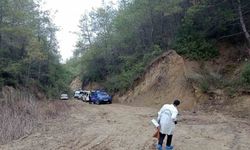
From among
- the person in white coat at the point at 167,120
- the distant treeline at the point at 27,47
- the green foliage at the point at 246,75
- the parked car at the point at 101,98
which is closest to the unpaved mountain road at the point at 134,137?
the person in white coat at the point at 167,120

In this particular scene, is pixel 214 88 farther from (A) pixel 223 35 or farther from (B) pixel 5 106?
(B) pixel 5 106

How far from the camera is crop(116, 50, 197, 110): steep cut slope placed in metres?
26.1

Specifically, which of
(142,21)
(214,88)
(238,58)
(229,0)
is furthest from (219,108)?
(142,21)

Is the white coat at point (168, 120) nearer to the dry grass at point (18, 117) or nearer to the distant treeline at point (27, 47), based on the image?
the dry grass at point (18, 117)

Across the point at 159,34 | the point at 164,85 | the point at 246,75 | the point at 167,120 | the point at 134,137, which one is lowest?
the point at 134,137

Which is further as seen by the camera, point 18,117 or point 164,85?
point 164,85

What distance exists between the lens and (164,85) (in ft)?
94.7

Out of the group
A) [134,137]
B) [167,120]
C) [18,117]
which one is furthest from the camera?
[18,117]

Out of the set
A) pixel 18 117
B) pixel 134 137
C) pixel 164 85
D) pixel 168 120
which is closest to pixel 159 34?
pixel 164 85

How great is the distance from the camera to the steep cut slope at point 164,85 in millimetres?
26061

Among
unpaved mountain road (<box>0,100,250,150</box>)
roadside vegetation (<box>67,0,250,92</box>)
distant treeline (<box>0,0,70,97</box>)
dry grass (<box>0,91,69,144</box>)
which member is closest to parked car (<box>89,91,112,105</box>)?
roadside vegetation (<box>67,0,250,92</box>)

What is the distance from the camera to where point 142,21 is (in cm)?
3659

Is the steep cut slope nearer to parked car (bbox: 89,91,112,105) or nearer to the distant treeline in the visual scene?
parked car (bbox: 89,91,112,105)

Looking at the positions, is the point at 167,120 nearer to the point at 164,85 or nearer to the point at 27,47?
the point at 164,85
